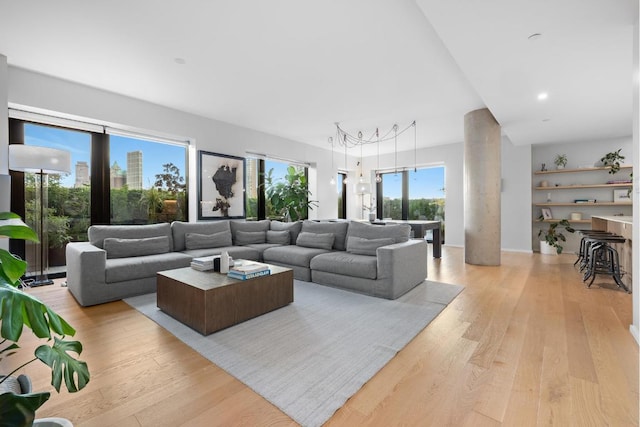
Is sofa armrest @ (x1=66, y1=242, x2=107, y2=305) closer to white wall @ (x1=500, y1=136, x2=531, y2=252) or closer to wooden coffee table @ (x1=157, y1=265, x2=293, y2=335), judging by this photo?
wooden coffee table @ (x1=157, y1=265, x2=293, y2=335)

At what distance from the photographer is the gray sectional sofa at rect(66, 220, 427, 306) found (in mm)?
3193

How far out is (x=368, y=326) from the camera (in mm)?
2539

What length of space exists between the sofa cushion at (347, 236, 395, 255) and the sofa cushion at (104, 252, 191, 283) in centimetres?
217

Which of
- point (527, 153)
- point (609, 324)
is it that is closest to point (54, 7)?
point (609, 324)

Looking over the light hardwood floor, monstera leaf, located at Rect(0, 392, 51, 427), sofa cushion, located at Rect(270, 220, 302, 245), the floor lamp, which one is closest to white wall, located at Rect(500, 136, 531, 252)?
the light hardwood floor

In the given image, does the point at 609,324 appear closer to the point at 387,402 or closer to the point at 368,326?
the point at 368,326

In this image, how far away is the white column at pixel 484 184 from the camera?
507 cm

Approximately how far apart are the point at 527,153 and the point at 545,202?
1.21m

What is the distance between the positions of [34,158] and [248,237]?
112 inches

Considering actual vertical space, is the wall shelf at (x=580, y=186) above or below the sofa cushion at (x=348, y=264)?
above

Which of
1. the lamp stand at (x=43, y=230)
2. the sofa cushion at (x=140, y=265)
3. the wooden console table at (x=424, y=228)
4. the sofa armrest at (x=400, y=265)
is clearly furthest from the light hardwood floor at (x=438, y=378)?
the wooden console table at (x=424, y=228)

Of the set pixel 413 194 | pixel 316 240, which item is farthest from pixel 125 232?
pixel 413 194

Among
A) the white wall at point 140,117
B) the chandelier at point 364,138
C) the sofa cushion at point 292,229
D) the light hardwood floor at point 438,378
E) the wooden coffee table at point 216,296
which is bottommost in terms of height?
the light hardwood floor at point 438,378

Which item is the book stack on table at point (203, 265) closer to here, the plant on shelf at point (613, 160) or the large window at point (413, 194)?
the large window at point (413, 194)
